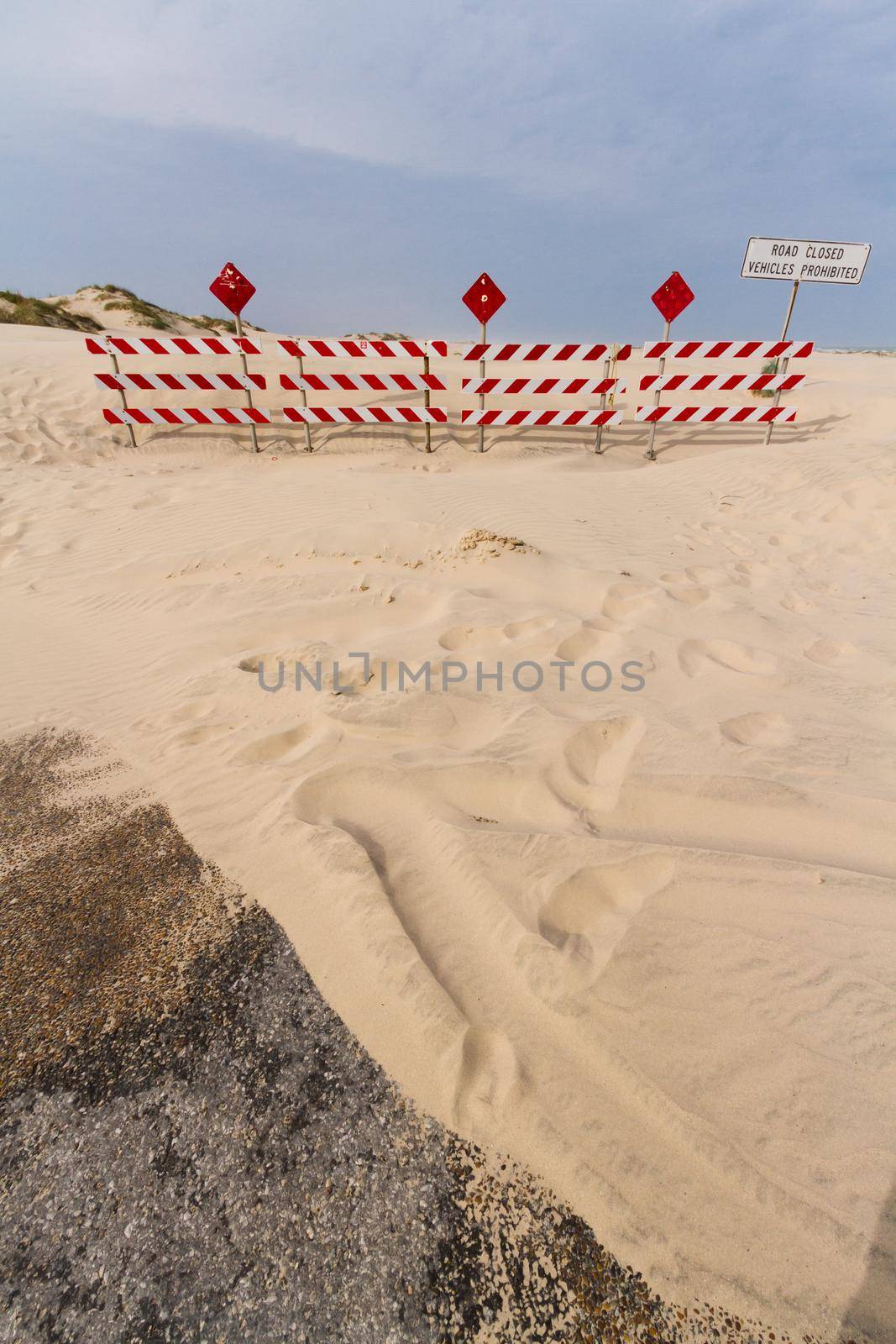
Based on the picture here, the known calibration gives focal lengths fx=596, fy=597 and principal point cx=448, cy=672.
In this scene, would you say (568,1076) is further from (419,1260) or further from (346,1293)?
(346,1293)

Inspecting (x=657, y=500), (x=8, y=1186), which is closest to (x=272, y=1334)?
(x=8, y=1186)

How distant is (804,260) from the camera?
336 inches

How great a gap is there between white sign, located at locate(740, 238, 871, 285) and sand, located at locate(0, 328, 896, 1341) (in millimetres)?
5339

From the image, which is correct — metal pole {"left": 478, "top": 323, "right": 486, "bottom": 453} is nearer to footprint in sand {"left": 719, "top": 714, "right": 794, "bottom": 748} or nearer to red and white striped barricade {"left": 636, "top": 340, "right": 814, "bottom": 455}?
red and white striped barricade {"left": 636, "top": 340, "right": 814, "bottom": 455}

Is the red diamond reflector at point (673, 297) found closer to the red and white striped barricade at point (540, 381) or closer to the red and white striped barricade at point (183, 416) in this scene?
the red and white striped barricade at point (540, 381)

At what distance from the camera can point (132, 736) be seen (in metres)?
2.97

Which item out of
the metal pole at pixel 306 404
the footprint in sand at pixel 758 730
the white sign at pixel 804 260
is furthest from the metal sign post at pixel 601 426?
the footprint in sand at pixel 758 730

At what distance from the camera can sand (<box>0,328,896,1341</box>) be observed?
50.5 inches

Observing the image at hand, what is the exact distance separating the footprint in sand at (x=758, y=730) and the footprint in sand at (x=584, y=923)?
2.91ft

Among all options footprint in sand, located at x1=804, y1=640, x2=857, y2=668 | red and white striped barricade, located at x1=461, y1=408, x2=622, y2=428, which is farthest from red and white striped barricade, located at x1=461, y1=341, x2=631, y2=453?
footprint in sand, located at x1=804, y1=640, x2=857, y2=668

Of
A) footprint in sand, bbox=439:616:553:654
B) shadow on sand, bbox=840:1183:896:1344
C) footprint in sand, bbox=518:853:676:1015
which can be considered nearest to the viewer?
shadow on sand, bbox=840:1183:896:1344

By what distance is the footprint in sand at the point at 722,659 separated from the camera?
3.10 meters

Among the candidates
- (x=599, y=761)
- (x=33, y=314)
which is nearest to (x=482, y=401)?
(x=599, y=761)

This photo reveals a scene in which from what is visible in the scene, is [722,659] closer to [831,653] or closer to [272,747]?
[831,653]
